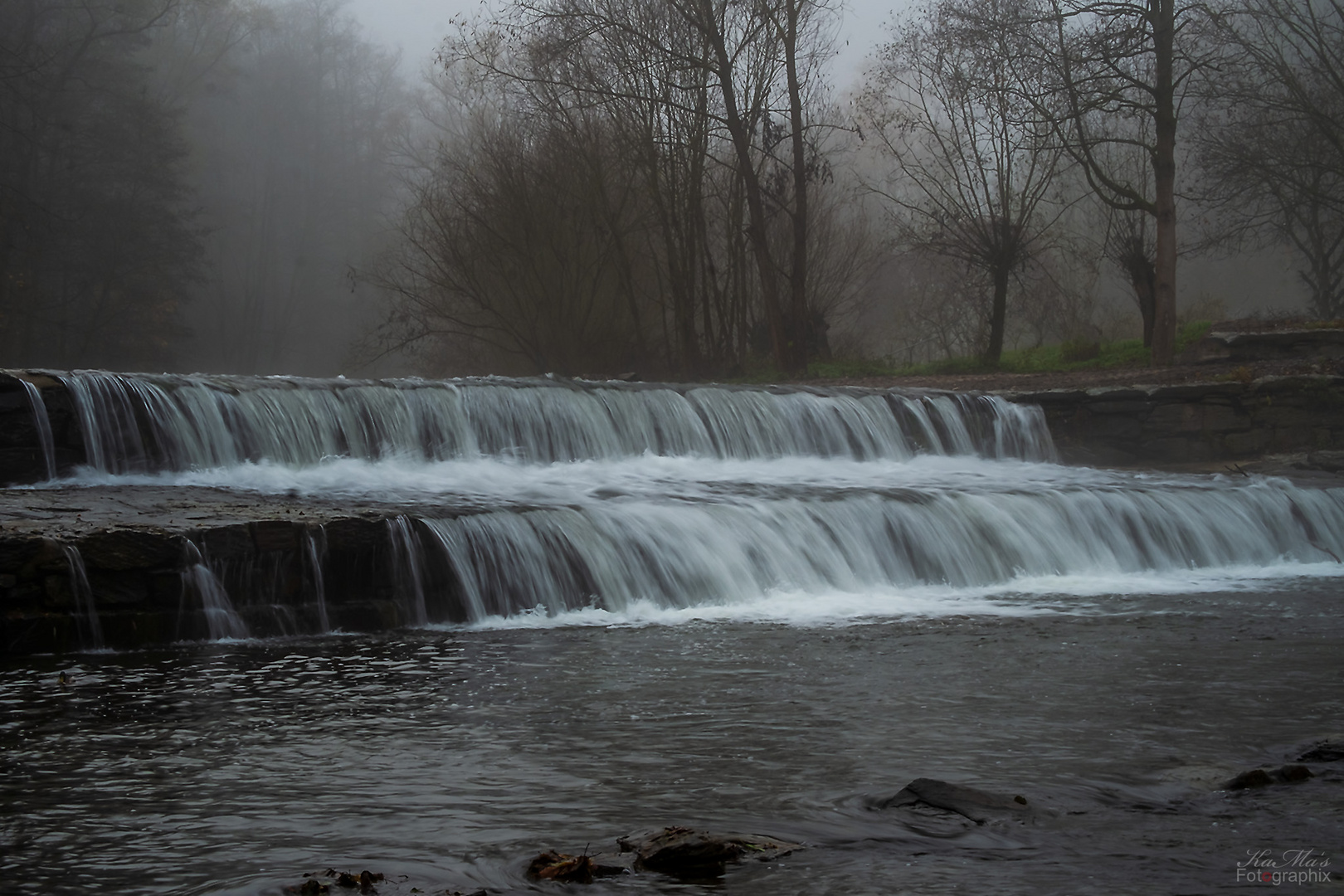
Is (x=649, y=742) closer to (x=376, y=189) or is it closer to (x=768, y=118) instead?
(x=768, y=118)

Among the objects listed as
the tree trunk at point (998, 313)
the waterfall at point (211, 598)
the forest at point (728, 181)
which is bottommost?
the waterfall at point (211, 598)

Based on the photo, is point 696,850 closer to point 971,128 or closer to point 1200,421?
point 1200,421

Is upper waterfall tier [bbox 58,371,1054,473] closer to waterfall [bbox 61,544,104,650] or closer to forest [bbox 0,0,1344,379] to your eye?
waterfall [bbox 61,544,104,650]

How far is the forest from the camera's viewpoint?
2127 centimetres

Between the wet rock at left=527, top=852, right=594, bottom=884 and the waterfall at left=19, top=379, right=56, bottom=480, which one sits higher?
the waterfall at left=19, top=379, right=56, bottom=480

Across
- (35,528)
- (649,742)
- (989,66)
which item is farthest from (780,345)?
(649,742)

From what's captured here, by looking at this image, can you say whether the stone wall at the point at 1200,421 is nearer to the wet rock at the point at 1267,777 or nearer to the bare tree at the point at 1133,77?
the bare tree at the point at 1133,77

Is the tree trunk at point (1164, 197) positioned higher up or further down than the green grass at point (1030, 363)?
higher up

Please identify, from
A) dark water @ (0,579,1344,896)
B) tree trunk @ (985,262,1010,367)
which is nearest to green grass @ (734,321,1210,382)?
tree trunk @ (985,262,1010,367)

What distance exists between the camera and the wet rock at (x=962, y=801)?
3.81 meters

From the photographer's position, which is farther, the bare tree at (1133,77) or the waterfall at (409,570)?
→ the bare tree at (1133,77)

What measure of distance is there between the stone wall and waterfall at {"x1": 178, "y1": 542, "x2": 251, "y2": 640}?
11794 millimetres

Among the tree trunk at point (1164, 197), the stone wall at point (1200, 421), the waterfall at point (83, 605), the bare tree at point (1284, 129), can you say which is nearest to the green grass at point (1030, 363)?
the tree trunk at point (1164, 197)
